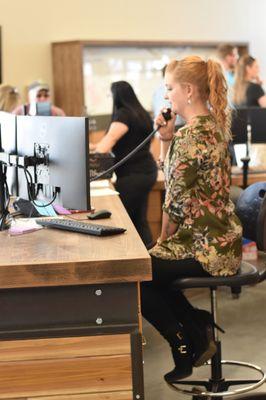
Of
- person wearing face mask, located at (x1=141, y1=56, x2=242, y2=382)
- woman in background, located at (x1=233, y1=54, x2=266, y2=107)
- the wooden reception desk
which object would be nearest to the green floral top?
person wearing face mask, located at (x1=141, y1=56, x2=242, y2=382)

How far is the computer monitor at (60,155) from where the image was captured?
7.32ft

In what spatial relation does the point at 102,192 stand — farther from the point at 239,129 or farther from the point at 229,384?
the point at 239,129

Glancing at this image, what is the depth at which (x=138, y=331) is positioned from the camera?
6.55 ft

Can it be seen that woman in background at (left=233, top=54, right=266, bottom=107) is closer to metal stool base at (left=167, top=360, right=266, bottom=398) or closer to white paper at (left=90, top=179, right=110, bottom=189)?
white paper at (left=90, top=179, right=110, bottom=189)

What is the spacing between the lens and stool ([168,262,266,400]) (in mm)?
2422

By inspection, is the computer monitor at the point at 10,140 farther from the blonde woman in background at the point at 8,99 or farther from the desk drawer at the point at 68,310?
the blonde woman in background at the point at 8,99

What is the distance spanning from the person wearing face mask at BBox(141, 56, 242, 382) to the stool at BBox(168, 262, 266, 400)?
31 mm

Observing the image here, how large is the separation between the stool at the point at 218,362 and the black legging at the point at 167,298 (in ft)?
0.12

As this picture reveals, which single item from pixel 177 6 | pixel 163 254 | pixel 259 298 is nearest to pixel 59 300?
pixel 163 254

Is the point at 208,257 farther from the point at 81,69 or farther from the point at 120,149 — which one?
the point at 81,69

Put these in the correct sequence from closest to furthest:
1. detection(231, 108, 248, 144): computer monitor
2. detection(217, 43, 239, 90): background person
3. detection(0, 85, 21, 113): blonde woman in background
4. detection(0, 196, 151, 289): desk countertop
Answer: detection(0, 196, 151, 289): desk countertop
detection(231, 108, 248, 144): computer monitor
detection(0, 85, 21, 113): blonde woman in background
detection(217, 43, 239, 90): background person

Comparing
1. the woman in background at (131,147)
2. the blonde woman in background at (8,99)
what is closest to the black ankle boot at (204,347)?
the woman in background at (131,147)

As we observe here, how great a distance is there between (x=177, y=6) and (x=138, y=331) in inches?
273

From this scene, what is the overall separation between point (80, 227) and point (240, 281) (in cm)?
59
